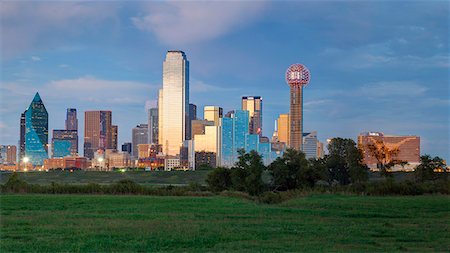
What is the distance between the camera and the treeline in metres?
76.3

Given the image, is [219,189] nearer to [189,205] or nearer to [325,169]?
[325,169]

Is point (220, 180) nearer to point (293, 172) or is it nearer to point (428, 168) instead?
point (293, 172)

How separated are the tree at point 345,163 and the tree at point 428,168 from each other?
30.3 feet

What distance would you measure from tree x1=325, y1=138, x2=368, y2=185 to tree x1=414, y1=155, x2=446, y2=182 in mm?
9220

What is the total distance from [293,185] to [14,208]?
47.9 m

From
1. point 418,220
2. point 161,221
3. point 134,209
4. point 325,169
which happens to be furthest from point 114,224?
point 325,169

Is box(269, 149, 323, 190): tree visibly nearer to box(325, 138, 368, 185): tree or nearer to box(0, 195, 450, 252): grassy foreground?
box(325, 138, 368, 185): tree

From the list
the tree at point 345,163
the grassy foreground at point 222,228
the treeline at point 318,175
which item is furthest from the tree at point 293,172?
the grassy foreground at point 222,228

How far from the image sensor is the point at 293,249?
82.3 feet

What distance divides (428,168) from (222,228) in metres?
73.6

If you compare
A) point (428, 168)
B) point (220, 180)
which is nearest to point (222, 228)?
point (220, 180)

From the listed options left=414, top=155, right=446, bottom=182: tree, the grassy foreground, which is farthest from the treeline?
the grassy foreground

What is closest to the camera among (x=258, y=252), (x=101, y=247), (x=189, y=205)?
(x=258, y=252)

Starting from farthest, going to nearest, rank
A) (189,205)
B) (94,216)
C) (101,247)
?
(189,205)
(94,216)
(101,247)
